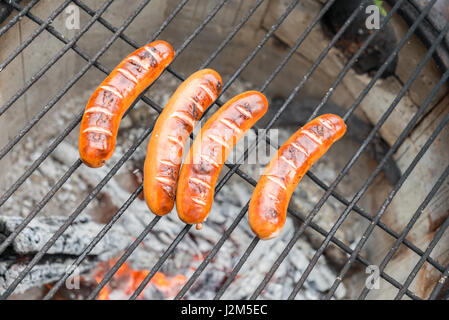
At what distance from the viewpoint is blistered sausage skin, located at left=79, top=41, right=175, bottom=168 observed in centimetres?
173

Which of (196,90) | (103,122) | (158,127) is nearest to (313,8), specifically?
(196,90)

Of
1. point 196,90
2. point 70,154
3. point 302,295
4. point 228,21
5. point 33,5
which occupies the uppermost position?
point 228,21

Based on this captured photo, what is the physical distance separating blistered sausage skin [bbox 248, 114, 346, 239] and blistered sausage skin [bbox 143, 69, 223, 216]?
0.38m

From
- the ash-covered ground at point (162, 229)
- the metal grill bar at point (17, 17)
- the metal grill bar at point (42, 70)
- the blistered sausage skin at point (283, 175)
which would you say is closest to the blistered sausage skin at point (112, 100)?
the metal grill bar at point (42, 70)

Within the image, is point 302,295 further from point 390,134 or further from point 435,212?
point 390,134

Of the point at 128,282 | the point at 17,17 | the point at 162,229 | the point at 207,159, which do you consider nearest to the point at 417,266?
the point at 207,159

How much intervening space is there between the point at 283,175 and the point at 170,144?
51 centimetres

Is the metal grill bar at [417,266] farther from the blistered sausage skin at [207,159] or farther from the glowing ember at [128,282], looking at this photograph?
the glowing ember at [128,282]

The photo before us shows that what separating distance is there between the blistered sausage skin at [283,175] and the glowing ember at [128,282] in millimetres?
1106

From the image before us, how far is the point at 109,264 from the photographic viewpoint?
2662 mm

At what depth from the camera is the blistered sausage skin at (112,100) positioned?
173 cm

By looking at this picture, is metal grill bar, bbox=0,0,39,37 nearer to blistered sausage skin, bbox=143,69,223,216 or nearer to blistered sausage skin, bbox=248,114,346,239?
blistered sausage skin, bbox=143,69,223,216

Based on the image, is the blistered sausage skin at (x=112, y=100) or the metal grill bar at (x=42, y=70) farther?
the metal grill bar at (x=42, y=70)
